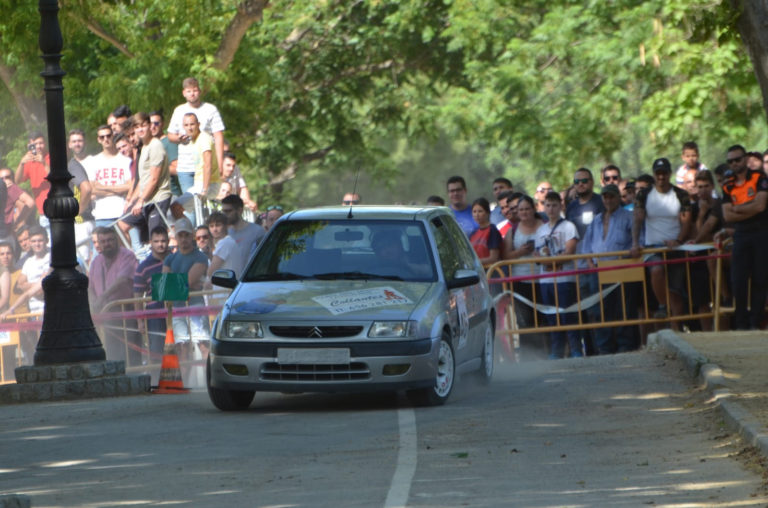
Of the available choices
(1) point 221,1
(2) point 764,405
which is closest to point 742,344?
(2) point 764,405

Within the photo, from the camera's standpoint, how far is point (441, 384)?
13141mm

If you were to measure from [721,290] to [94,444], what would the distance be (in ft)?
32.3

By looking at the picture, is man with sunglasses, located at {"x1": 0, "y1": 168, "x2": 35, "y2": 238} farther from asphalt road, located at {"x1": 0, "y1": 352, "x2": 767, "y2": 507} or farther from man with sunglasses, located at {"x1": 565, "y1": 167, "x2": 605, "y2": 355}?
asphalt road, located at {"x1": 0, "y1": 352, "x2": 767, "y2": 507}

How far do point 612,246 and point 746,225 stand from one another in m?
1.76

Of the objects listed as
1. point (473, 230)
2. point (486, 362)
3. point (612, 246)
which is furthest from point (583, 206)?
point (486, 362)

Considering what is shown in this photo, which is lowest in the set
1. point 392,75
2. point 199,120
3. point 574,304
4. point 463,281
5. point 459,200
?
point 574,304

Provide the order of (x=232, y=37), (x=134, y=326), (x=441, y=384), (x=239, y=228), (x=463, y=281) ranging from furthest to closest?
1. (x=232, y=37)
2. (x=239, y=228)
3. (x=134, y=326)
4. (x=463, y=281)
5. (x=441, y=384)

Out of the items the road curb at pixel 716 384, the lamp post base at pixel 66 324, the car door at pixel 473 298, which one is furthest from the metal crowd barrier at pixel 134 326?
the road curb at pixel 716 384

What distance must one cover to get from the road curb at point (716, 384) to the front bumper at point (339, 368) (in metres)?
2.28

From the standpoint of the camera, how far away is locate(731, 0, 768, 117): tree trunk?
11469mm

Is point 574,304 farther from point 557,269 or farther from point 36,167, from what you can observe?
point 36,167

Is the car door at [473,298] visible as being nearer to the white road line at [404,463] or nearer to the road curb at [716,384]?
the white road line at [404,463]

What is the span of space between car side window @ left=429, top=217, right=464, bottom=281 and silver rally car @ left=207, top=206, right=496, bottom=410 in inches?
0.8

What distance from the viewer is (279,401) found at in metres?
14.2
